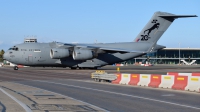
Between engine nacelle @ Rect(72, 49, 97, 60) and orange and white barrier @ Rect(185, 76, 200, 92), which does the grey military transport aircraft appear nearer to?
engine nacelle @ Rect(72, 49, 97, 60)

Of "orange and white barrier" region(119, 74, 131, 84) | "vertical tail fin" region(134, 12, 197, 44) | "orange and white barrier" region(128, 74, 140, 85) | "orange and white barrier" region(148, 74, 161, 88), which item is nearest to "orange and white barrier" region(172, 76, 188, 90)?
"orange and white barrier" region(148, 74, 161, 88)

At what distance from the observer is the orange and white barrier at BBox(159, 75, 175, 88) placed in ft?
77.3

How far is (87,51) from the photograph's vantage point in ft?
180

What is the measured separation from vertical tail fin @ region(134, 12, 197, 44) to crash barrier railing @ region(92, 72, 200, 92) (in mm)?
28411

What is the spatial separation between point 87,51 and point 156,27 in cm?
1140

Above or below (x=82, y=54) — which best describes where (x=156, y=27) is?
above

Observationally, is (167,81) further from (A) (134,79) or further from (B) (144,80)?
(A) (134,79)

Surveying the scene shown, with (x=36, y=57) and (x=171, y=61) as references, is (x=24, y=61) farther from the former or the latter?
(x=171, y=61)

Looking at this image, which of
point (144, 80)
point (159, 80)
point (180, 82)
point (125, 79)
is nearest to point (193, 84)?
point (180, 82)

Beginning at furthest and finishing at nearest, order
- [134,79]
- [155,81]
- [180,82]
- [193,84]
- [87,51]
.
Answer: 1. [87,51]
2. [134,79]
3. [155,81]
4. [180,82]
5. [193,84]

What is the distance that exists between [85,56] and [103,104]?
3972 cm

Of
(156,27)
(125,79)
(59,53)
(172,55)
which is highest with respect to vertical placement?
(156,27)

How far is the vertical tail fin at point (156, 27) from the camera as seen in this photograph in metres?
58.4

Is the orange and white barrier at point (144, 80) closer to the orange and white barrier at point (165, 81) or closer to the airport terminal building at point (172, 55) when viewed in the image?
the orange and white barrier at point (165, 81)
